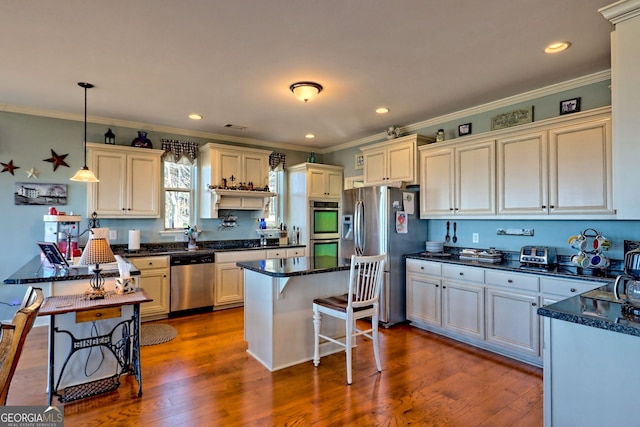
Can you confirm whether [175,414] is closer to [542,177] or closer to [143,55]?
[143,55]

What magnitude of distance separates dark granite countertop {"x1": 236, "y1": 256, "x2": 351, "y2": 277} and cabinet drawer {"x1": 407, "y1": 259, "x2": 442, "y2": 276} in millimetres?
1140

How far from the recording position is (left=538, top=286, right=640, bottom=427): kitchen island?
144cm

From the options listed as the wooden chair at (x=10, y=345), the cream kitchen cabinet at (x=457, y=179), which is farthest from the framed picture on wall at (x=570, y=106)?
the wooden chair at (x=10, y=345)

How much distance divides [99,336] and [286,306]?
4.70 feet

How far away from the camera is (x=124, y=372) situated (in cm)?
277

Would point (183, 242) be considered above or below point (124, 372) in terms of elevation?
above

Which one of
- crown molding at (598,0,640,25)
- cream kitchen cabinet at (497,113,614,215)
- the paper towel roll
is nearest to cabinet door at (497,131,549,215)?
cream kitchen cabinet at (497,113,614,215)

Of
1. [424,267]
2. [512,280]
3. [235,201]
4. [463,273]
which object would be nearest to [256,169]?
[235,201]

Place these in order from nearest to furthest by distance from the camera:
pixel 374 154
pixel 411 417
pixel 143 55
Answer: pixel 411 417 < pixel 143 55 < pixel 374 154

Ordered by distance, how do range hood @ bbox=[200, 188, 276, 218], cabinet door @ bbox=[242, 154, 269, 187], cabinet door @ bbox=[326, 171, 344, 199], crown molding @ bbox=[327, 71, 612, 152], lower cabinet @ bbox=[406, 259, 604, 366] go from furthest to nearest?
cabinet door @ bbox=[326, 171, 344, 199] < cabinet door @ bbox=[242, 154, 269, 187] < range hood @ bbox=[200, 188, 276, 218] < crown molding @ bbox=[327, 71, 612, 152] < lower cabinet @ bbox=[406, 259, 604, 366]

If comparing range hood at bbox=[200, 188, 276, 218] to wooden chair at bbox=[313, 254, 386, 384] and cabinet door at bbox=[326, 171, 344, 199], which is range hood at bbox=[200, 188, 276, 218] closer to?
cabinet door at bbox=[326, 171, 344, 199]

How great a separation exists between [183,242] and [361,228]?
2659mm

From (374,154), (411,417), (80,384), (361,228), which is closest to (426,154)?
(374,154)

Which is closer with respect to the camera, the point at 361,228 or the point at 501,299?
the point at 501,299
